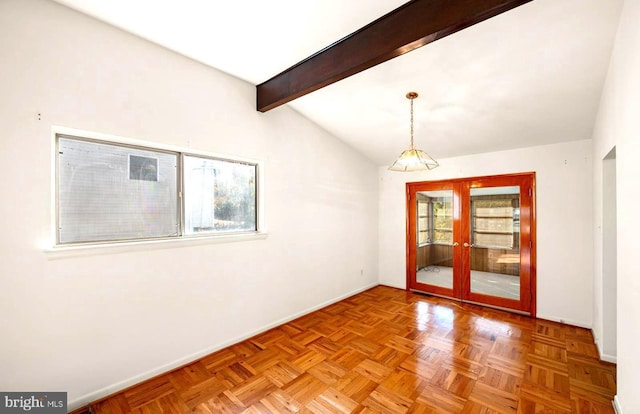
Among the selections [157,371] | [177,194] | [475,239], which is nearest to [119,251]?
[177,194]

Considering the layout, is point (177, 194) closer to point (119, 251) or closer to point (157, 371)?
point (119, 251)

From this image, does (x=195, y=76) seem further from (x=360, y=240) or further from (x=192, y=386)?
(x=360, y=240)

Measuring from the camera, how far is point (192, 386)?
7.73 feet

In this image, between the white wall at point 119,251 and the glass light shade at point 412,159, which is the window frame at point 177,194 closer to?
the white wall at point 119,251

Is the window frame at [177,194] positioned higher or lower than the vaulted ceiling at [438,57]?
lower

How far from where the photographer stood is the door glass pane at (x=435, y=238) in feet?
15.3

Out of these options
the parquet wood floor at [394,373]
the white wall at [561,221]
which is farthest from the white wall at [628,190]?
the white wall at [561,221]

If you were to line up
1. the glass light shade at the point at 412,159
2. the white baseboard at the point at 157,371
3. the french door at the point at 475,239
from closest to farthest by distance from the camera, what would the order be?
the white baseboard at the point at 157,371 < the glass light shade at the point at 412,159 < the french door at the point at 475,239

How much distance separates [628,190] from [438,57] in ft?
5.51

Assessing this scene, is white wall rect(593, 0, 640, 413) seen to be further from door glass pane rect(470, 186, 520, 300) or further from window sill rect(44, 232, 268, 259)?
window sill rect(44, 232, 268, 259)

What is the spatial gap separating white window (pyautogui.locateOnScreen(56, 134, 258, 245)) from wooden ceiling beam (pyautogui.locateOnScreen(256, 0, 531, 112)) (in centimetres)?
120

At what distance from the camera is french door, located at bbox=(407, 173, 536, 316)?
3943 millimetres

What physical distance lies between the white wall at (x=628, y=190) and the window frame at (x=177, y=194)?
3087 millimetres

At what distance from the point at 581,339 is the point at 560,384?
4.12ft
